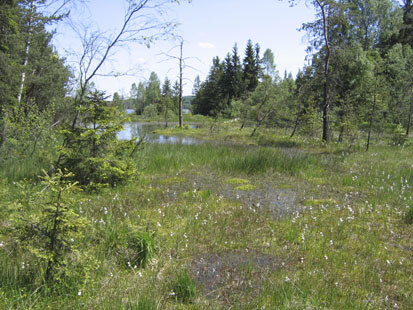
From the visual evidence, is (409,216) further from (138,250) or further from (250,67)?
(250,67)

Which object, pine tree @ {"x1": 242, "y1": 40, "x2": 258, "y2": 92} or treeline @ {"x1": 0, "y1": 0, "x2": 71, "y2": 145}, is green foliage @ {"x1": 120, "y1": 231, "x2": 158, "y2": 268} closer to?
treeline @ {"x1": 0, "y1": 0, "x2": 71, "y2": 145}

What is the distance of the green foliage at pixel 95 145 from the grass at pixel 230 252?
2.00 ft

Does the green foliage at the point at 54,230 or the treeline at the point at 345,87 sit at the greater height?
the treeline at the point at 345,87

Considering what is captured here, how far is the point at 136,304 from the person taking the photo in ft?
9.29

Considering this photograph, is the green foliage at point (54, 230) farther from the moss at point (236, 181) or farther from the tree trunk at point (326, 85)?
the tree trunk at point (326, 85)

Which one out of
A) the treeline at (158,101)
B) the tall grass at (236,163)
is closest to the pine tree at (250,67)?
the treeline at (158,101)

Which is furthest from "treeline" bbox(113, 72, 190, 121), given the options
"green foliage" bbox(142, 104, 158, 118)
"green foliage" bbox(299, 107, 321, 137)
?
"green foliage" bbox(299, 107, 321, 137)

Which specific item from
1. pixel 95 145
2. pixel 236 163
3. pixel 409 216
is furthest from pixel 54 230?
pixel 236 163

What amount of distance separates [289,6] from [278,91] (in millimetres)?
8437

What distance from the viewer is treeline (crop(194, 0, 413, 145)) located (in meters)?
18.1

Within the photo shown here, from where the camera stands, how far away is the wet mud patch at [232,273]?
343 cm

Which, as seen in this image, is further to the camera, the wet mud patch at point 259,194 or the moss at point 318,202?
the moss at point 318,202

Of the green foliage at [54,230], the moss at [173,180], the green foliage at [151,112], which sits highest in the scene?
the green foliage at [151,112]

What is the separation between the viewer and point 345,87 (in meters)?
33.0
